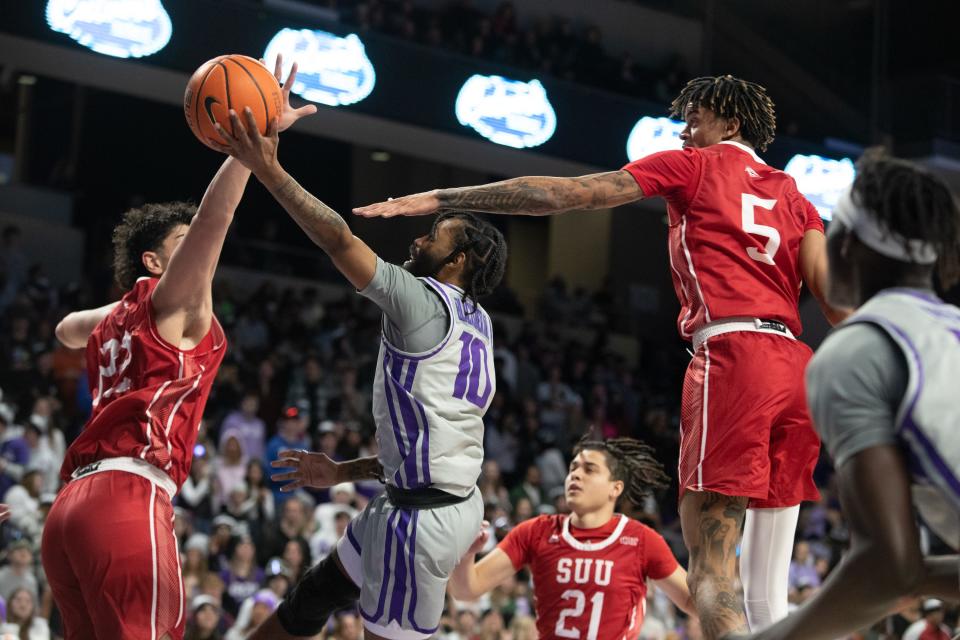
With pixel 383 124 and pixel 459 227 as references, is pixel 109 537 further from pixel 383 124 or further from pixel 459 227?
pixel 383 124

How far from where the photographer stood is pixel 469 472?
4570 mm

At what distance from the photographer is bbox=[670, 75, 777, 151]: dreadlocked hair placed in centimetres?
474

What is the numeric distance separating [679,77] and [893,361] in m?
18.0

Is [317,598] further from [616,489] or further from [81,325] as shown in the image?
[616,489]

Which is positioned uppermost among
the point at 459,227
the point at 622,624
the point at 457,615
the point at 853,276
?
the point at 459,227

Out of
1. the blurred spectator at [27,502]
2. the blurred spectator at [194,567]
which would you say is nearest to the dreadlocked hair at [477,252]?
the blurred spectator at [194,567]

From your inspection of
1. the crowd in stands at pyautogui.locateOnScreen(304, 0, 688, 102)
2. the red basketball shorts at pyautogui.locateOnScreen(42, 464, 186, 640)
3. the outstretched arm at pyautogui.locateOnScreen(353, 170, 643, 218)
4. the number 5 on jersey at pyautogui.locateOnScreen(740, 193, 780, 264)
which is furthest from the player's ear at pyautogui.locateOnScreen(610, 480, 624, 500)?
the crowd in stands at pyautogui.locateOnScreen(304, 0, 688, 102)

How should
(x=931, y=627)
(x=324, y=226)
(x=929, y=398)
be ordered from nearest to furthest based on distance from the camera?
(x=929, y=398)
(x=324, y=226)
(x=931, y=627)

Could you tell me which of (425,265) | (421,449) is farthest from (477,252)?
(421,449)

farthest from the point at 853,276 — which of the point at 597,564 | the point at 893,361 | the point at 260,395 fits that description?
the point at 260,395

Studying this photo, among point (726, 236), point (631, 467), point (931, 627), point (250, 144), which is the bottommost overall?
point (931, 627)

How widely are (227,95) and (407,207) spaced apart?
75 centimetres

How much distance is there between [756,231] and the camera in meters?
4.51

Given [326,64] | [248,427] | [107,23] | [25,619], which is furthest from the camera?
[326,64]
